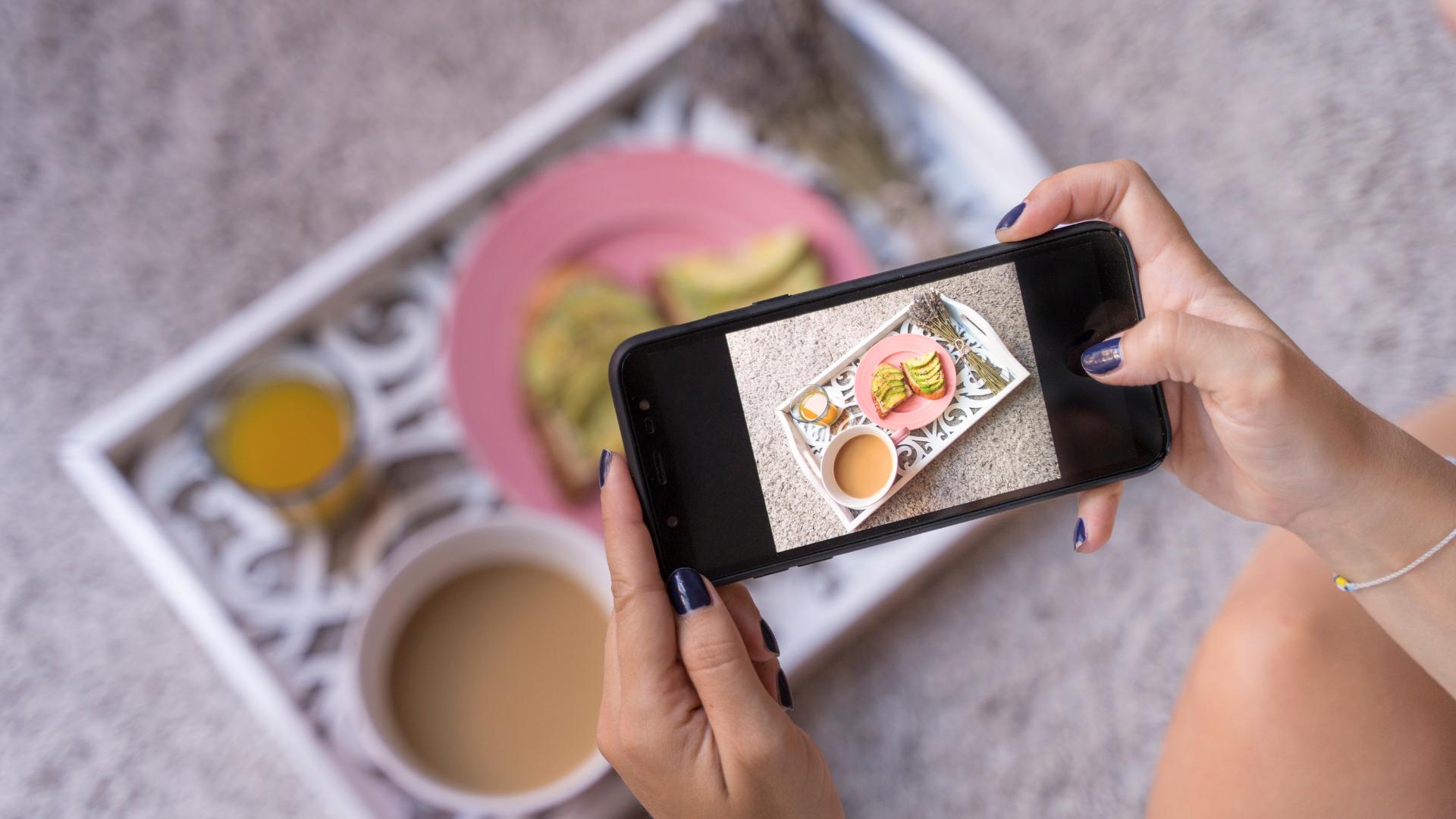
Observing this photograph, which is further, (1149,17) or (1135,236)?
(1149,17)

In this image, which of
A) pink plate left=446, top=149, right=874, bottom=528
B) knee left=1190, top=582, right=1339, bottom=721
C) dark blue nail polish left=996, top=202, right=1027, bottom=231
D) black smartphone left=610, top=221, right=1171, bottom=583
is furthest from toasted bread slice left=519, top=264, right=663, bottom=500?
knee left=1190, top=582, right=1339, bottom=721

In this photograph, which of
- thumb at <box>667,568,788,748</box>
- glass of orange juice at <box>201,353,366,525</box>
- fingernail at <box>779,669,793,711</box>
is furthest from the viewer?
glass of orange juice at <box>201,353,366,525</box>

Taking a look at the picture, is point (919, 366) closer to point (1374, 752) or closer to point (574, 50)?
point (1374, 752)

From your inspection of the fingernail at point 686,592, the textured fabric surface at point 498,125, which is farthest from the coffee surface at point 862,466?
the textured fabric surface at point 498,125

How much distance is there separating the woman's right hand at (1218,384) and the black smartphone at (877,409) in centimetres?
3

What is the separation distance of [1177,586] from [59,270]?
126cm

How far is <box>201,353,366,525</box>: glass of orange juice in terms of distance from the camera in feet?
2.54

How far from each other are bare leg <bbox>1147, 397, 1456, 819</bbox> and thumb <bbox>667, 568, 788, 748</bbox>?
1.33 ft

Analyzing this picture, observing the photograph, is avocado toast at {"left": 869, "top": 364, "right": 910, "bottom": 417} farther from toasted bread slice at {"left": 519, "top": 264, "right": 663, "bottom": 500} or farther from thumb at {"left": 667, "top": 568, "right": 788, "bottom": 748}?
toasted bread slice at {"left": 519, "top": 264, "right": 663, "bottom": 500}

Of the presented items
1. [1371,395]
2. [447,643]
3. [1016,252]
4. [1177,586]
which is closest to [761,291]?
[1016,252]

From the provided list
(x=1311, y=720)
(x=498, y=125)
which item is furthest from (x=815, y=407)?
(x=498, y=125)

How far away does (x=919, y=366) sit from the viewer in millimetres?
580

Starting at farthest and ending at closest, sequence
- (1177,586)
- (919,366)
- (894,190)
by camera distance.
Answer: (1177,586) → (894,190) → (919,366)

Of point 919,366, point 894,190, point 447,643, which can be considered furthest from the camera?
point 894,190
